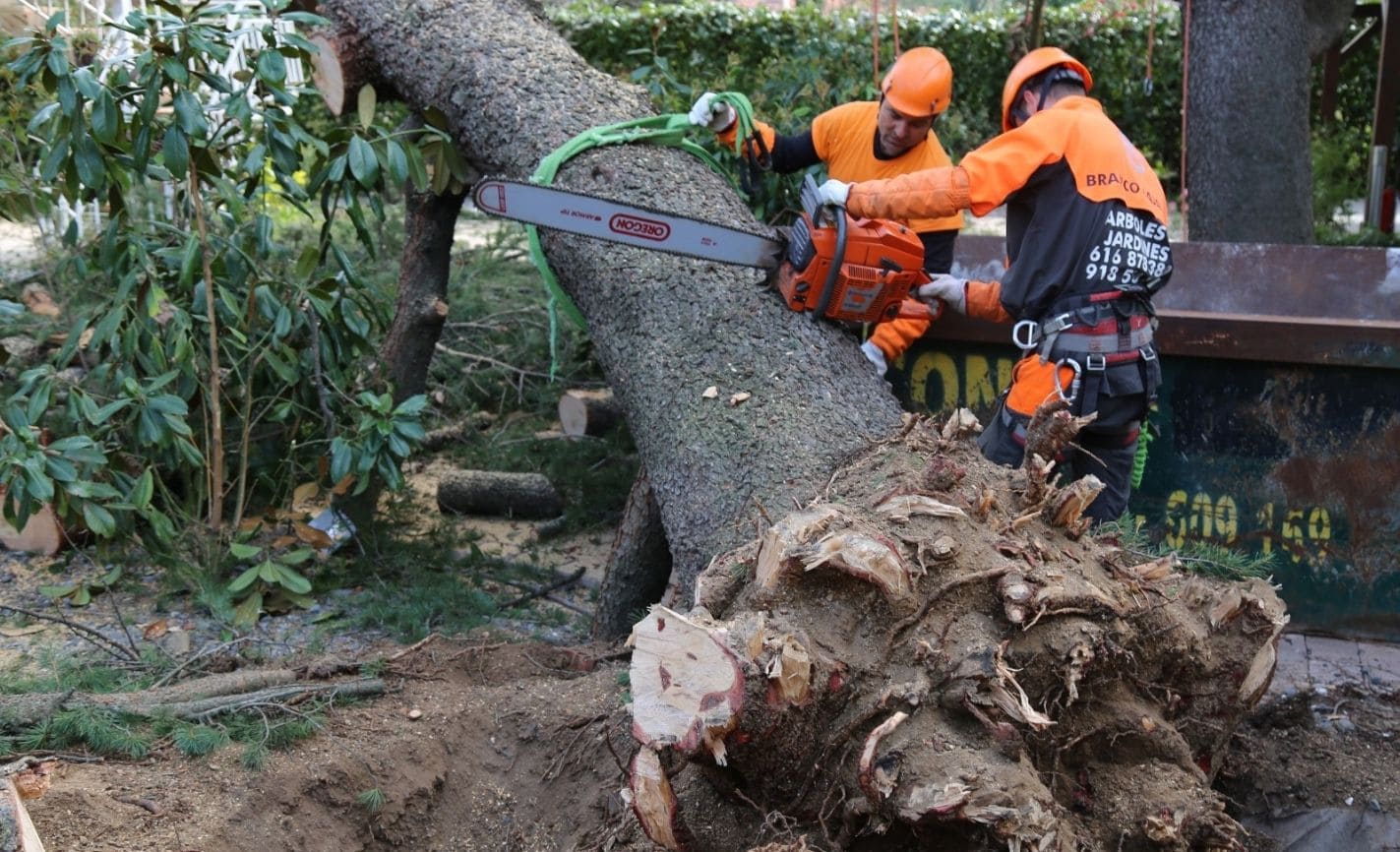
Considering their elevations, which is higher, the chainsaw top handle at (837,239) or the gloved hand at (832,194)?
the gloved hand at (832,194)

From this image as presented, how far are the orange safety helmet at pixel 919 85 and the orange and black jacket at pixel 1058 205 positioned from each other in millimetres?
726

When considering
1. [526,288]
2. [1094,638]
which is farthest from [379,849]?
[526,288]

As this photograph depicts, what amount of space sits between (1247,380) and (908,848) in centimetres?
260

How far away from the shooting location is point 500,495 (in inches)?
220

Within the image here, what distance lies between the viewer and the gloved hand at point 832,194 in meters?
3.67

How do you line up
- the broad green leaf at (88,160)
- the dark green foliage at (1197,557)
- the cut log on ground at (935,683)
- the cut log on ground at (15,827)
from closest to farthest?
1. the cut log on ground at (15,827)
2. the cut log on ground at (935,683)
3. the dark green foliage at (1197,557)
4. the broad green leaf at (88,160)

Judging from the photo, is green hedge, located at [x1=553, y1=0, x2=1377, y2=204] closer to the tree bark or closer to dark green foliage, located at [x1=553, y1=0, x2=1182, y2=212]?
dark green foliage, located at [x1=553, y1=0, x2=1182, y2=212]

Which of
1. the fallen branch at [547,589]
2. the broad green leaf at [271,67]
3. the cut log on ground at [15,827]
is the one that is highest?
the broad green leaf at [271,67]

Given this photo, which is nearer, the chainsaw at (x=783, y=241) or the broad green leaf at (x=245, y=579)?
the chainsaw at (x=783, y=241)

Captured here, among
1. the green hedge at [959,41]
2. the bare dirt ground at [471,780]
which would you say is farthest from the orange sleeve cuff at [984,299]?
the green hedge at [959,41]

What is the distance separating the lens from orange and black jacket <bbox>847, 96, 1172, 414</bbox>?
3611 mm

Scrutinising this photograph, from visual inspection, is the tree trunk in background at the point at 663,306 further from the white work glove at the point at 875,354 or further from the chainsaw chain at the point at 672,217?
the white work glove at the point at 875,354

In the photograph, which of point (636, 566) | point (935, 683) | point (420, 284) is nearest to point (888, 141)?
point (636, 566)

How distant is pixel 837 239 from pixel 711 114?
112 centimetres
